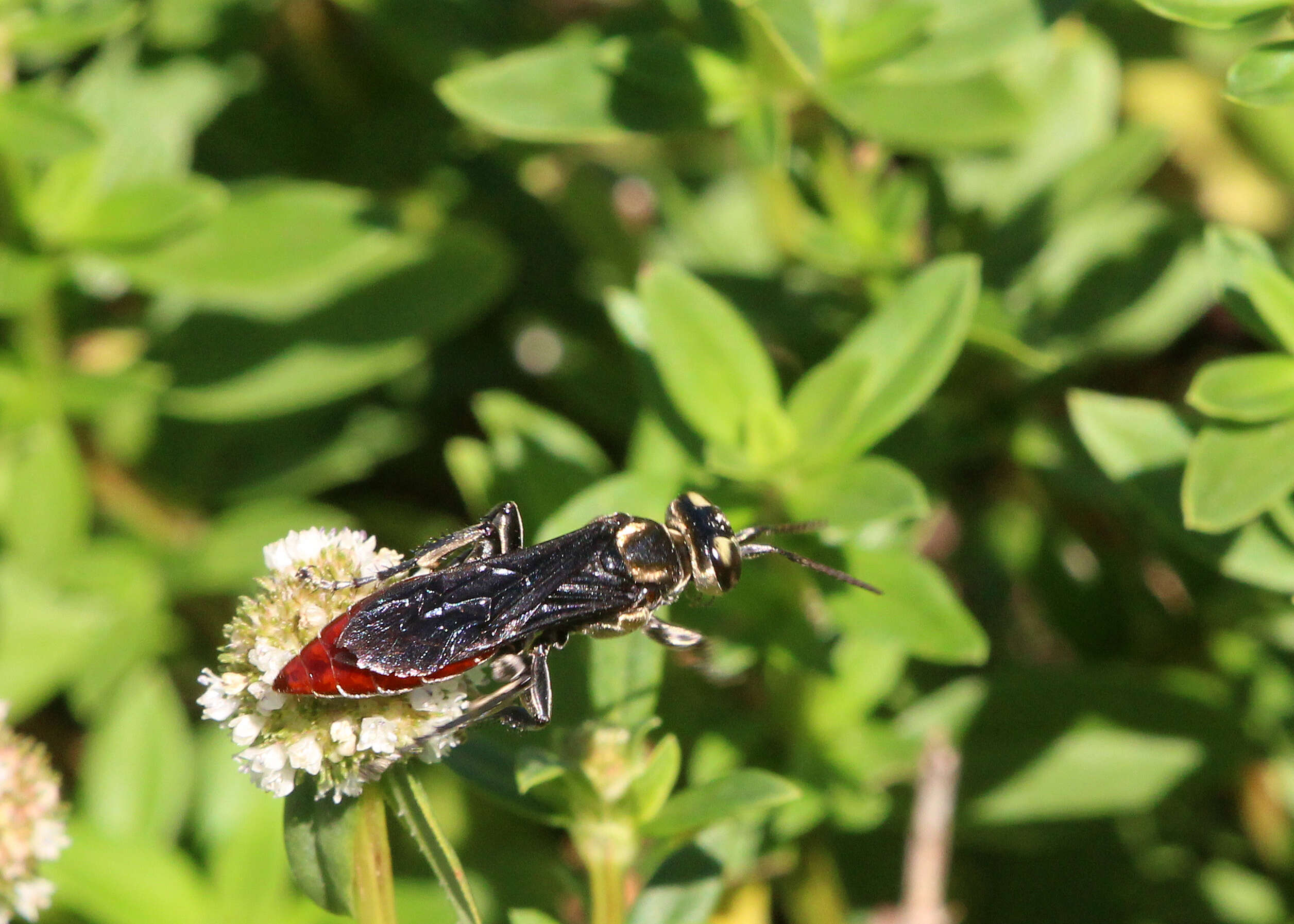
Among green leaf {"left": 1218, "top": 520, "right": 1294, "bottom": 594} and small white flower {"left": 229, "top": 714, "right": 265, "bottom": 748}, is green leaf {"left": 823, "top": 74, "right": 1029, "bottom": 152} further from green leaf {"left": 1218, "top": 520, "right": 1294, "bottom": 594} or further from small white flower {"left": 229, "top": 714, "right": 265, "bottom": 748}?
small white flower {"left": 229, "top": 714, "right": 265, "bottom": 748}

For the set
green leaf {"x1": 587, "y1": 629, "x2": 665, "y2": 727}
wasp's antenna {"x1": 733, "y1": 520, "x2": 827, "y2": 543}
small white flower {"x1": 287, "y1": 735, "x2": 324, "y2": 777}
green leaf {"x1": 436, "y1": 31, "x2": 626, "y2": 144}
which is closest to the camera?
small white flower {"x1": 287, "y1": 735, "x2": 324, "y2": 777}

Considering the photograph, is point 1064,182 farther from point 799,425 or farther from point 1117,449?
point 799,425

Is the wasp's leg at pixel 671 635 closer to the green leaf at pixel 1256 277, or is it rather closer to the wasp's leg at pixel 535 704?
the wasp's leg at pixel 535 704

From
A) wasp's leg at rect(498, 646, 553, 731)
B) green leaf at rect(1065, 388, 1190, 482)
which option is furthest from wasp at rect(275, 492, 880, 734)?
green leaf at rect(1065, 388, 1190, 482)

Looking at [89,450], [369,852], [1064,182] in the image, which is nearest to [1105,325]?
[1064,182]

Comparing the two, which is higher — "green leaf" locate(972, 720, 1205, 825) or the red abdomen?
the red abdomen

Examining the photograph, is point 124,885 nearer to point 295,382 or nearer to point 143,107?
point 295,382
